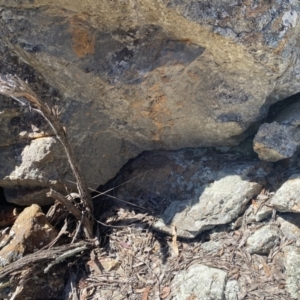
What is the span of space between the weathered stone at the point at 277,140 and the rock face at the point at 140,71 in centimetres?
12

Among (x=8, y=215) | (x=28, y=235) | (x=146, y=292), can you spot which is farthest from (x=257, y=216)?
(x=8, y=215)

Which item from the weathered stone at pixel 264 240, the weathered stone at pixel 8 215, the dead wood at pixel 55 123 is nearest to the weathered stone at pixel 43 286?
the dead wood at pixel 55 123

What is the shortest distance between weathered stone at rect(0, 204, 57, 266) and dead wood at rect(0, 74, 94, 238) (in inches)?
7.7

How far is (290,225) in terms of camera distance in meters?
2.24

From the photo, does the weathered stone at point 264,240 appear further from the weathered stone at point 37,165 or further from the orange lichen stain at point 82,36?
the orange lichen stain at point 82,36

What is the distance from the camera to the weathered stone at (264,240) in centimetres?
220

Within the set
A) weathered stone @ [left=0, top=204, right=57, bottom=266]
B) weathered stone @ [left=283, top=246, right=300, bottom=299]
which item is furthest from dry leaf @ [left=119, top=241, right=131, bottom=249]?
weathered stone @ [left=283, top=246, right=300, bottom=299]

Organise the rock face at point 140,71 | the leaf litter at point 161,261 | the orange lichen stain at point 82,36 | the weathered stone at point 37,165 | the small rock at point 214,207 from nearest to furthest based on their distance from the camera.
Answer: the rock face at point 140,71
the leaf litter at point 161,261
the orange lichen stain at point 82,36
the small rock at point 214,207
the weathered stone at point 37,165

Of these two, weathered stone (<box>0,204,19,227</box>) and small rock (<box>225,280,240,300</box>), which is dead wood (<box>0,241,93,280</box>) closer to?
weathered stone (<box>0,204,19,227</box>)

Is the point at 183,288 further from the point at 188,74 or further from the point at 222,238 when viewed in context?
the point at 188,74

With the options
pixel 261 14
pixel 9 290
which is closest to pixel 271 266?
pixel 261 14

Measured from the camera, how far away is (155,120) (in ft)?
8.27

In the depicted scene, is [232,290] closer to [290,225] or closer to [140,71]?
[290,225]

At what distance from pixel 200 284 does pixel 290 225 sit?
59 centimetres
